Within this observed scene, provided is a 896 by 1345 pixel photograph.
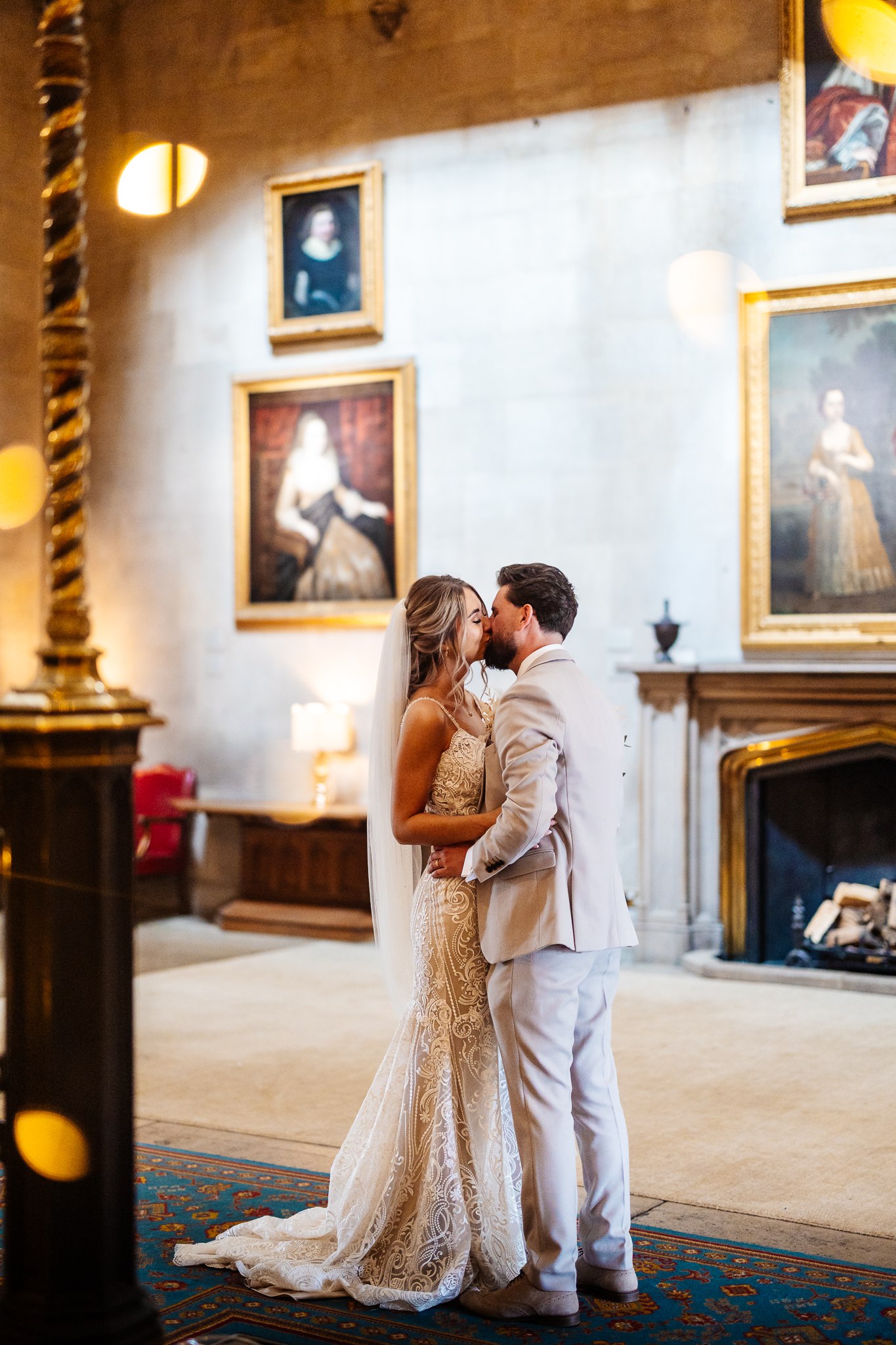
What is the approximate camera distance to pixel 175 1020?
7.41m

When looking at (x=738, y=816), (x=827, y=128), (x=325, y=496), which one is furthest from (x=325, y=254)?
(x=738, y=816)

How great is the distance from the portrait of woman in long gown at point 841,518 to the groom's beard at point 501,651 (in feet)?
17.6

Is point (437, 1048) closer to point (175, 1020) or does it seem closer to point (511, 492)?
point (175, 1020)

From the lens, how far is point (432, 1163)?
3.73 metres

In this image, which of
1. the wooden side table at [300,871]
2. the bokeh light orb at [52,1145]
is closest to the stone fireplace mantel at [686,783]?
the wooden side table at [300,871]

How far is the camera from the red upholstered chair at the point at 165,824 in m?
10.6

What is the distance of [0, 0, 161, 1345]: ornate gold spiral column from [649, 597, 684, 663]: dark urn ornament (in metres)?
6.32

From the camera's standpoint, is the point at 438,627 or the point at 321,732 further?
the point at 321,732

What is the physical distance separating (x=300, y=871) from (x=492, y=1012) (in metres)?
6.85

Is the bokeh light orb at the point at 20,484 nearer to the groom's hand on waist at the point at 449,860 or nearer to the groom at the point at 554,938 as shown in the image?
the groom's hand on waist at the point at 449,860

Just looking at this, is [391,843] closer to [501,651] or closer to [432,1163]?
[501,651]

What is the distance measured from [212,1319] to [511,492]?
6853 millimetres

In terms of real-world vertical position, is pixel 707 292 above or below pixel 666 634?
above

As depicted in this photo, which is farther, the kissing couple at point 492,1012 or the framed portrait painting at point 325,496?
the framed portrait painting at point 325,496
